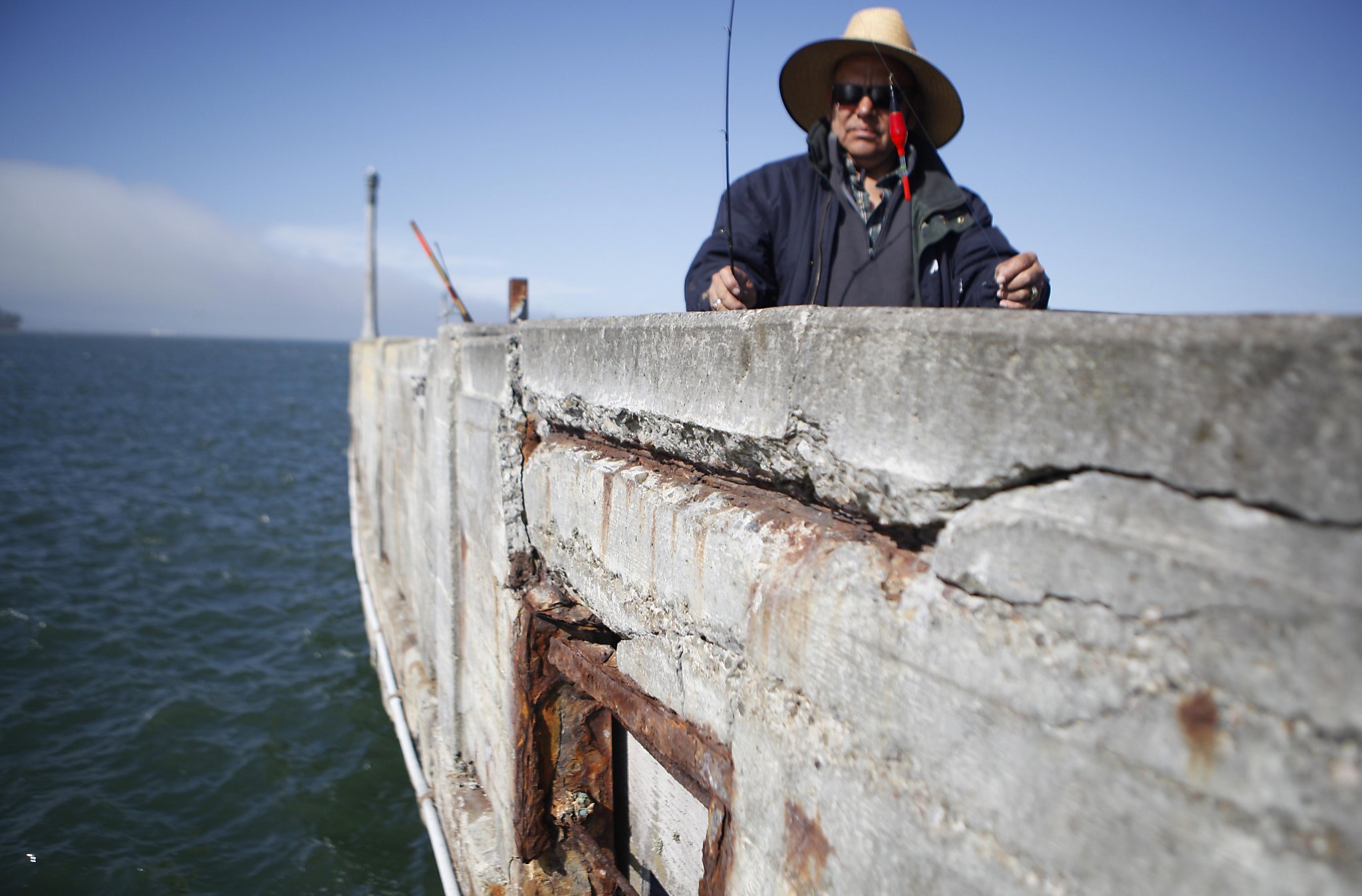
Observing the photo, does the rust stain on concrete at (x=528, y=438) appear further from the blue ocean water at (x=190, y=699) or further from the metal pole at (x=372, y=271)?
the metal pole at (x=372, y=271)

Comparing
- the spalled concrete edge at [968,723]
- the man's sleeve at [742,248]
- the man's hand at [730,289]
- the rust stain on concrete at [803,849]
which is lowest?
the rust stain on concrete at [803,849]

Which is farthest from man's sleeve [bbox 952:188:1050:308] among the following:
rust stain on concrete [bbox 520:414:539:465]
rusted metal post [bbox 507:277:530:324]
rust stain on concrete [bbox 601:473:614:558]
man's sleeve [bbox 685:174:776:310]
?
rusted metal post [bbox 507:277:530:324]

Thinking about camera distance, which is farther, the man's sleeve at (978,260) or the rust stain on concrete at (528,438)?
the rust stain on concrete at (528,438)

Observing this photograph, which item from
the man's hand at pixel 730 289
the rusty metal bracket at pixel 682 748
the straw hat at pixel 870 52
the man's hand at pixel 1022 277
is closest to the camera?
the rusty metal bracket at pixel 682 748

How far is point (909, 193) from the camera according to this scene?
9.05 ft

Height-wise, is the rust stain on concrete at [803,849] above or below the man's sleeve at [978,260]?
below

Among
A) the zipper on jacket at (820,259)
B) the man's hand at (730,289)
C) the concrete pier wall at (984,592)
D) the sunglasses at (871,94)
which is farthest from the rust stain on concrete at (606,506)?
the sunglasses at (871,94)

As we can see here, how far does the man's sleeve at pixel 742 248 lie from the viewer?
2.96 metres

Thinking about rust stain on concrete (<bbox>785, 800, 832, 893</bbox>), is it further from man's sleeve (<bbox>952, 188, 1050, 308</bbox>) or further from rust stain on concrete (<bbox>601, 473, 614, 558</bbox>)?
man's sleeve (<bbox>952, 188, 1050, 308</bbox>)

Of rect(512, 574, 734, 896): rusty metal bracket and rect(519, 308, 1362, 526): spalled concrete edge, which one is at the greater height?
rect(519, 308, 1362, 526): spalled concrete edge

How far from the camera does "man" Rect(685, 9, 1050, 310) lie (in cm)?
274

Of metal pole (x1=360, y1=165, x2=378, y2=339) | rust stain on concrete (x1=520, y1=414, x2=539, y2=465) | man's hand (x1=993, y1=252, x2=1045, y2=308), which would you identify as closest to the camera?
man's hand (x1=993, y1=252, x2=1045, y2=308)

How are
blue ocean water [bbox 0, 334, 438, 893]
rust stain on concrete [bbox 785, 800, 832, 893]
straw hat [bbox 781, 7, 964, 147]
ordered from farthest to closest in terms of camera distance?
blue ocean water [bbox 0, 334, 438, 893] < straw hat [bbox 781, 7, 964, 147] < rust stain on concrete [bbox 785, 800, 832, 893]

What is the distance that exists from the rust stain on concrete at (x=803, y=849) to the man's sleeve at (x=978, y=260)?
6.01 ft
